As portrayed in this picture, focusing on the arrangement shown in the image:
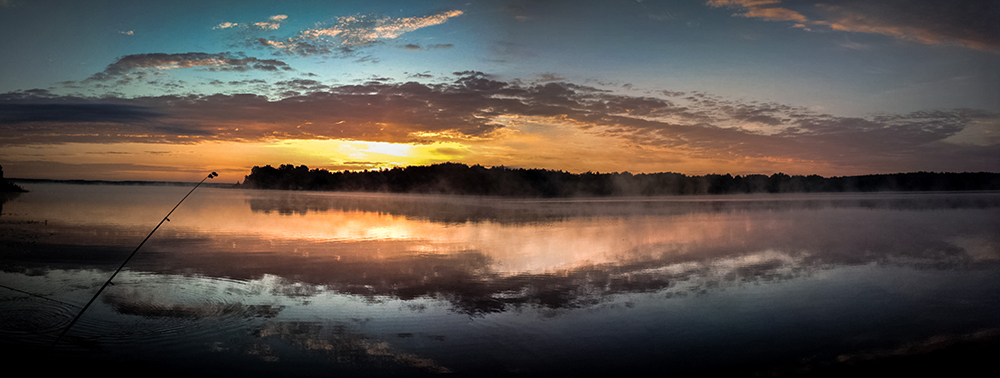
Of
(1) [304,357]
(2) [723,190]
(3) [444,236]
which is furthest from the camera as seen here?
(2) [723,190]

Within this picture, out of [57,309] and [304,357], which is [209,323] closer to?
[304,357]

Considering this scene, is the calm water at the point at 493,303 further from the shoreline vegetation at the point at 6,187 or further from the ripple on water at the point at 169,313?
the shoreline vegetation at the point at 6,187

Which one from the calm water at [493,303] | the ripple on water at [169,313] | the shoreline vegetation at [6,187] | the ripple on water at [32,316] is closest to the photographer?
the calm water at [493,303]

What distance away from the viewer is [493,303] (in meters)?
7.32

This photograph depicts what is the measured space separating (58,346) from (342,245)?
816cm

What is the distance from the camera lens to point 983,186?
98.9m

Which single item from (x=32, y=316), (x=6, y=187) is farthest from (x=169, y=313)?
(x=6, y=187)

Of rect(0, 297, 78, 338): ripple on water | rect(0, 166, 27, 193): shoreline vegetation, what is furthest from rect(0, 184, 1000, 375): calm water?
rect(0, 166, 27, 193): shoreline vegetation

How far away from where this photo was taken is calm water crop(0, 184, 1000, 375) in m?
5.24

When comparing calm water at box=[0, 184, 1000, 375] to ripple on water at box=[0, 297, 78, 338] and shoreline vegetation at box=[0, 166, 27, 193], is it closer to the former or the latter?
ripple on water at box=[0, 297, 78, 338]

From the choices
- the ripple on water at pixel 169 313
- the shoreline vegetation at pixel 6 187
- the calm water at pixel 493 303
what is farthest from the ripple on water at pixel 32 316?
the shoreline vegetation at pixel 6 187

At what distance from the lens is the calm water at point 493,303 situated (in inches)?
206

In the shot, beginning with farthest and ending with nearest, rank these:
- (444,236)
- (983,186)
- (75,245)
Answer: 1. (983,186)
2. (444,236)
3. (75,245)

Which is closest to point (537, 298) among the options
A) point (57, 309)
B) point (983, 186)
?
point (57, 309)
